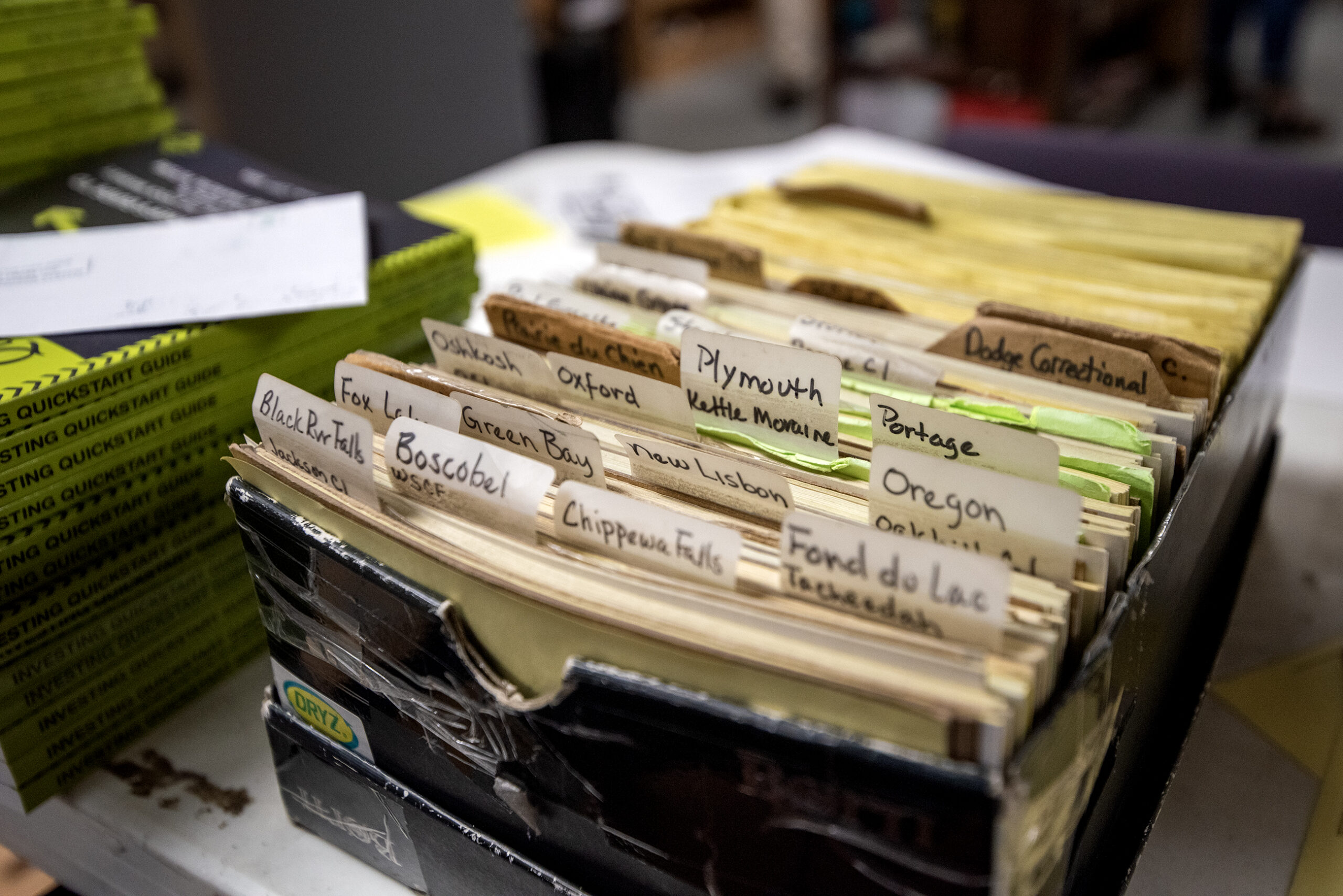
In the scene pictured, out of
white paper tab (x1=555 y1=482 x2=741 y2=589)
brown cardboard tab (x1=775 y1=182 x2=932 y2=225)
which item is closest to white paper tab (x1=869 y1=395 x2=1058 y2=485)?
white paper tab (x1=555 y1=482 x2=741 y2=589)

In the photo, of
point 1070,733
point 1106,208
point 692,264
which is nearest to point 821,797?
point 1070,733

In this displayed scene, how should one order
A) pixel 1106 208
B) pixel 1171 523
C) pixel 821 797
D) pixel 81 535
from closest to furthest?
pixel 821 797 < pixel 1171 523 < pixel 81 535 < pixel 1106 208

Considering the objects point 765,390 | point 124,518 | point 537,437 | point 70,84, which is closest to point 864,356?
point 765,390

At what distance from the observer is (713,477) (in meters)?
0.49

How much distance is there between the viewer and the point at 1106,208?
88cm

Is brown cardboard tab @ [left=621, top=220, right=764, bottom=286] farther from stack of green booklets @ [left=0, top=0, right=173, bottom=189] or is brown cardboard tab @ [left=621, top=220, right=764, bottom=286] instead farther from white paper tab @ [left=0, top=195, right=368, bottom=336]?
stack of green booklets @ [left=0, top=0, right=173, bottom=189]

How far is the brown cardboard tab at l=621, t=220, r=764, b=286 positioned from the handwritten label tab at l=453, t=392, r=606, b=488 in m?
0.26

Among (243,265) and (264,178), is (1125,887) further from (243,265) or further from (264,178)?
(264,178)

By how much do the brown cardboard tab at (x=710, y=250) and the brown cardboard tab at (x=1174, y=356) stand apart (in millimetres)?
220

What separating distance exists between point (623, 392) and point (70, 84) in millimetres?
711

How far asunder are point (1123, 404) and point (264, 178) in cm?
76

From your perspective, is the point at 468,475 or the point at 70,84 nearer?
the point at 468,475

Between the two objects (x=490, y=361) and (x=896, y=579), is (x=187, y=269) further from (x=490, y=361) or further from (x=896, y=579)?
(x=896, y=579)

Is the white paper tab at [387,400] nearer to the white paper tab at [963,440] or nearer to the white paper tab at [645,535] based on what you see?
the white paper tab at [645,535]
